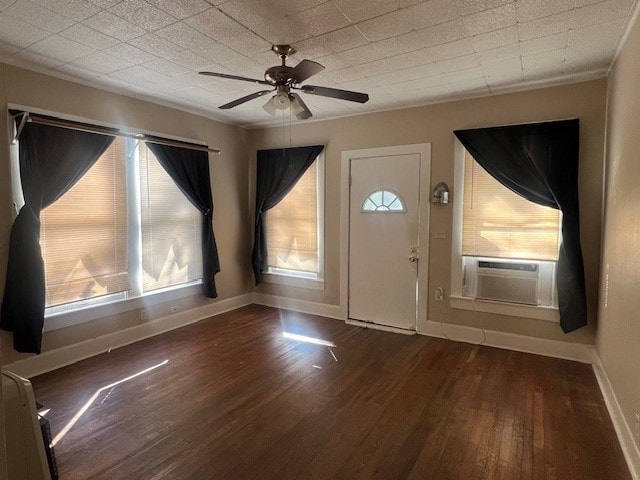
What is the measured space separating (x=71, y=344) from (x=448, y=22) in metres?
4.08

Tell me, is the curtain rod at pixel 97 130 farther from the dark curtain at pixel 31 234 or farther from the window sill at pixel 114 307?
the window sill at pixel 114 307

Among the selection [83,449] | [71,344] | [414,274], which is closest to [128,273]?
[71,344]

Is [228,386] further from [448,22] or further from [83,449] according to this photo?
[448,22]

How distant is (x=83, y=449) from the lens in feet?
7.44

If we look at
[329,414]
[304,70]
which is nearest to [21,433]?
[329,414]

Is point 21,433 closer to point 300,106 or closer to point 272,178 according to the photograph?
point 300,106

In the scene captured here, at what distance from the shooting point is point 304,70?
2.42 m

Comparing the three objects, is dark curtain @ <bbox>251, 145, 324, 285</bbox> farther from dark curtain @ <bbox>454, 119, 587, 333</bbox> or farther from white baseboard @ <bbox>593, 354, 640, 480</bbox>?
white baseboard @ <bbox>593, 354, 640, 480</bbox>

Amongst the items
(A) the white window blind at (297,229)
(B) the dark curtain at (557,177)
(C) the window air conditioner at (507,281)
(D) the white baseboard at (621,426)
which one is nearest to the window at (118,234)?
(A) the white window blind at (297,229)

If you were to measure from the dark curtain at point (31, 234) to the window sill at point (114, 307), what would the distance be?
234mm

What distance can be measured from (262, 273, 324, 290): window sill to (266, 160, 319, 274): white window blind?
121 mm

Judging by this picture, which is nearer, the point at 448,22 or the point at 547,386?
the point at 448,22

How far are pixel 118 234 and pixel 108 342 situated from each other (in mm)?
1096

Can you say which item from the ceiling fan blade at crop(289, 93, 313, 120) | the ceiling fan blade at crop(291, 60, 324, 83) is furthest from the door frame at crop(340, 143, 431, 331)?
the ceiling fan blade at crop(291, 60, 324, 83)
